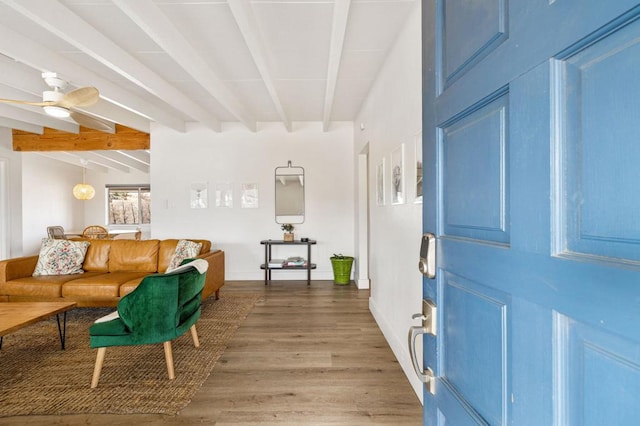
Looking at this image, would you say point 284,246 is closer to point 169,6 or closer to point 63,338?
point 63,338

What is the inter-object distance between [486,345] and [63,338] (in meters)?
3.49

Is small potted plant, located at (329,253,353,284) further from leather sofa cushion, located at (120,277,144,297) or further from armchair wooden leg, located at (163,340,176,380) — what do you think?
armchair wooden leg, located at (163,340,176,380)

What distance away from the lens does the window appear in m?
9.73

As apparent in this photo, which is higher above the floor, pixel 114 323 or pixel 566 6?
pixel 566 6

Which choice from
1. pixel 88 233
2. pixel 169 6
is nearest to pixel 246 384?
pixel 169 6

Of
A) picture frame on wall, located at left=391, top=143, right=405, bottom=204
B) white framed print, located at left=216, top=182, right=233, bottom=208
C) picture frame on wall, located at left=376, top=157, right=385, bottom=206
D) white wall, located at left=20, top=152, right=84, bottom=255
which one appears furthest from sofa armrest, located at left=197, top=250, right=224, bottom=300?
white wall, located at left=20, top=152, right=84, bottom=255

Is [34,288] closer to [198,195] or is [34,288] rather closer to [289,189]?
[198,195]

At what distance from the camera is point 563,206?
47 centimetres

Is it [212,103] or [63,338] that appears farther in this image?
[212,103]

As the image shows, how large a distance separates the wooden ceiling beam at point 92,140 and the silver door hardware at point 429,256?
19.2 ft

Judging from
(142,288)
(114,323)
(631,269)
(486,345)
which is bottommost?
(114,323)

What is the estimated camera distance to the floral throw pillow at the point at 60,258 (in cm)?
377

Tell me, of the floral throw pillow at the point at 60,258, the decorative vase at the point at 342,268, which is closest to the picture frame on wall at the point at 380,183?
the decorative vase at the point at 342,268

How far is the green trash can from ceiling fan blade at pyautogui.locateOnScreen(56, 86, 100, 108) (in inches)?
146
